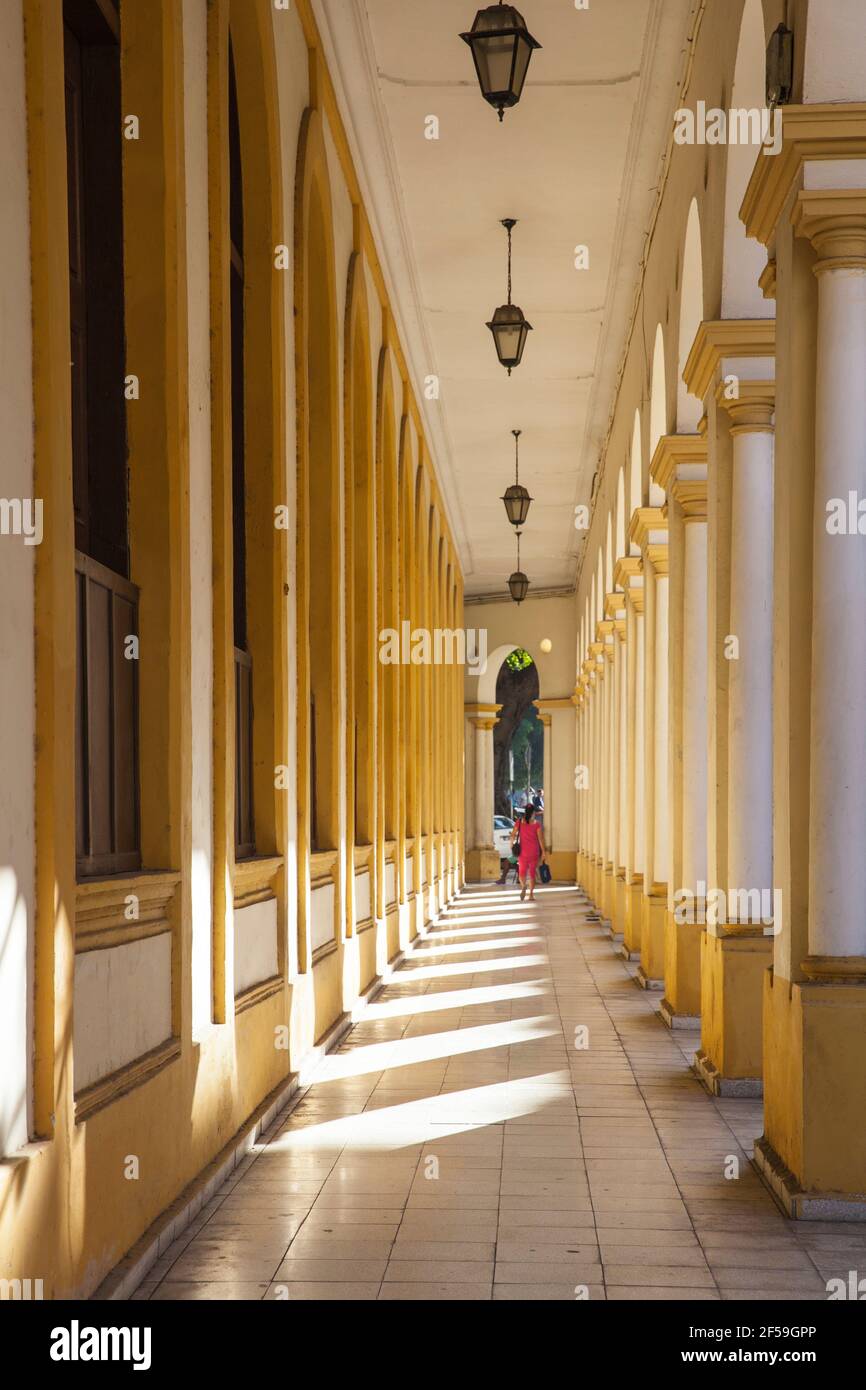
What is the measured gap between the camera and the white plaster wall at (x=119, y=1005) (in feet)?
17.6

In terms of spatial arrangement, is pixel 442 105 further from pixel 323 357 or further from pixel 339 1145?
pixel 339 1145

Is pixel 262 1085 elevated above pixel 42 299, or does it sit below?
below

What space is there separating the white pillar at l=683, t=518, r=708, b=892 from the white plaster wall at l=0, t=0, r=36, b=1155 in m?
7.55

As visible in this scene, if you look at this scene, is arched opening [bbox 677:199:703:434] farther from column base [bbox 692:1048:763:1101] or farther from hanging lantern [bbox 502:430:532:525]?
hanging lantern [bbox 502:430:532:525]

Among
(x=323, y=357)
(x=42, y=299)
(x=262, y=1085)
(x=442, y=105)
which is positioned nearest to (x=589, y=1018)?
(x=262, y=1085)

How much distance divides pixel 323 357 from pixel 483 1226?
7.99 metres

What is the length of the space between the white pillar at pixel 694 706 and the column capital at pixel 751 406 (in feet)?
8.20

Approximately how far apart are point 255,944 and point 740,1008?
2903 mm

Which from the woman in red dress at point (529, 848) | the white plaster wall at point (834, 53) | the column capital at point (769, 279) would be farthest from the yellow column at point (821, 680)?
the woman in red dress at point (529, 848)

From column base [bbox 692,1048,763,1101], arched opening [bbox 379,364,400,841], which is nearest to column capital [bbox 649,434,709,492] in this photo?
column base [bbox 692,1048,763,1101]

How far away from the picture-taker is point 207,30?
767 centimetres

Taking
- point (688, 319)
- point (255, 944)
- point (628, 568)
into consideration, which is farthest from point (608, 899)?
point (255, 944)

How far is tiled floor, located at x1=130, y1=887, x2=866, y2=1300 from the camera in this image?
5652 millimetres
